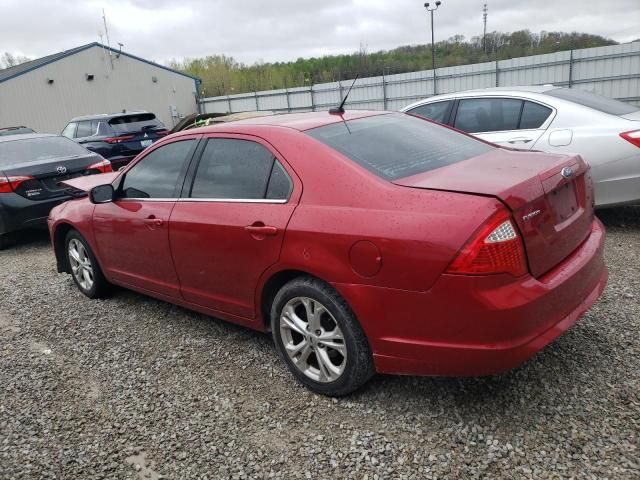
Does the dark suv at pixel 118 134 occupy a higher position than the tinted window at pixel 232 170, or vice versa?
the tinted window at pixel 232 170

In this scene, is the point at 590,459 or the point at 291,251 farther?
the point at 291,251

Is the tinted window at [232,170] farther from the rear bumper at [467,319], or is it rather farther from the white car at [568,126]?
the white car at [568,126]

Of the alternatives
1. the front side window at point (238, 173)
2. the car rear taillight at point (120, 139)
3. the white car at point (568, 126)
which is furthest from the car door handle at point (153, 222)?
the car rear taillight at point (120, 139)

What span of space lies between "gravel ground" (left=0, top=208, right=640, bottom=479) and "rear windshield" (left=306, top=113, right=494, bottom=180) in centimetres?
122

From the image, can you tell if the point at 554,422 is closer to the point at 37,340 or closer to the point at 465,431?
the point at 465,431

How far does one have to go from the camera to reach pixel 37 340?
4.17 meters

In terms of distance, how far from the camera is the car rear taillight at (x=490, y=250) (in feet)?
7.62

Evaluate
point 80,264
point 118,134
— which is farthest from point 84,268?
point 118,134

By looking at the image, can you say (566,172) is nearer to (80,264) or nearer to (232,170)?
(232,170)

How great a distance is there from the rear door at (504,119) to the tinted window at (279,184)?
330 centimetres

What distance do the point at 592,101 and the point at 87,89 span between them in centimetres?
2584

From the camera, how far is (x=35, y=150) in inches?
299

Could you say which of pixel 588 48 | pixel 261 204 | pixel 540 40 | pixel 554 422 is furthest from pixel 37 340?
pixel 540 40

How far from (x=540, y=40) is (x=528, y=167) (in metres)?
29.8
